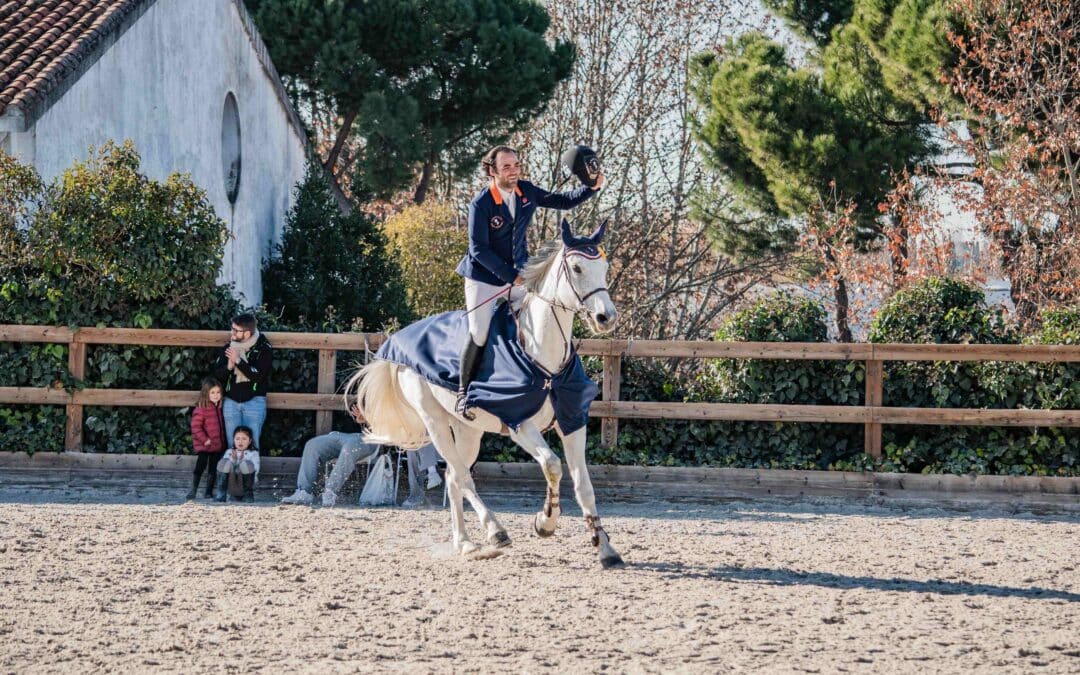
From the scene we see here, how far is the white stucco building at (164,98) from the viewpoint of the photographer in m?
14.2

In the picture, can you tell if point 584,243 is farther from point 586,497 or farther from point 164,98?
point 164,98

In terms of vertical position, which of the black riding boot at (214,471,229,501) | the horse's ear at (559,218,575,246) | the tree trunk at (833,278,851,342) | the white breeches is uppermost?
the tree trunk at (833,278,851,342)

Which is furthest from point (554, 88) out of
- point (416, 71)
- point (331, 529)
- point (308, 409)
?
point (331, 529)

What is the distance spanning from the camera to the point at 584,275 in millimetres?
7277

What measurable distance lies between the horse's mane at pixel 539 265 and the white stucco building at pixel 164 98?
707cm

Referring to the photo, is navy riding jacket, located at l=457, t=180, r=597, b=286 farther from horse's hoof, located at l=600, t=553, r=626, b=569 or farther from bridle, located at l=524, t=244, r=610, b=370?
horse's hoof, located at l=600, t=553, r=626, b=569

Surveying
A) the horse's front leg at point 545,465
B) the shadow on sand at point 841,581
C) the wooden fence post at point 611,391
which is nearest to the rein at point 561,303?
the horse's front leg at point 545,465

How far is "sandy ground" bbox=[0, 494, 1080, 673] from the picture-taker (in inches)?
219

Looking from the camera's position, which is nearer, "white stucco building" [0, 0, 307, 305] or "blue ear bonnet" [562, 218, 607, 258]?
"blue ear bonnet" [562, 218, 607, 258]

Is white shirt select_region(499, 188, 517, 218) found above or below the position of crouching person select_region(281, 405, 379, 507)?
above

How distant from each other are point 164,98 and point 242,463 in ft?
27.5

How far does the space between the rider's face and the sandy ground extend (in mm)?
2386

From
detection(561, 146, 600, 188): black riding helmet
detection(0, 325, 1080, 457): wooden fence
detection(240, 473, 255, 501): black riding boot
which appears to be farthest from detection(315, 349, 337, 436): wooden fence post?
detection(561, 146, 600, 188): black riding helmet

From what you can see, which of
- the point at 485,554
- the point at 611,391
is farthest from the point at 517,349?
the point at 611,391
